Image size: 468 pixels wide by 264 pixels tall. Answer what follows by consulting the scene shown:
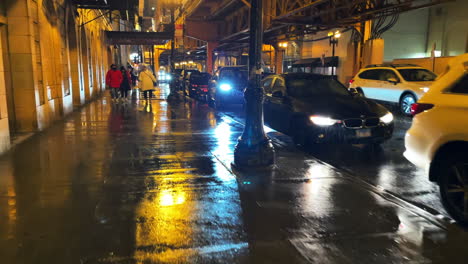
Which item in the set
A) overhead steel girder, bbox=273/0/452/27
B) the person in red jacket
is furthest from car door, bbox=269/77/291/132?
the person in red jacket

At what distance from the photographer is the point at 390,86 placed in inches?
595

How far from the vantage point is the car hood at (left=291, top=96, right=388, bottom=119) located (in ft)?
25.9

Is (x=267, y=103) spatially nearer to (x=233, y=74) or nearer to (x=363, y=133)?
(x=363, y=133)

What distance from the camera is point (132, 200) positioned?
511 centimetres

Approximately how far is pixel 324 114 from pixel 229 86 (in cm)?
839

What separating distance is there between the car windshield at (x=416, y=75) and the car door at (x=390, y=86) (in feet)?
1.15

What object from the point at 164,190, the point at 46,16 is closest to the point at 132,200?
the point at 164,190

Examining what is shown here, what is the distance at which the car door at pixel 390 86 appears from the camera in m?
14.6

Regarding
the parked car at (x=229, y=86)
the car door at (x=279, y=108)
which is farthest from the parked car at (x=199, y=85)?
the car door at (x=279, y=108)

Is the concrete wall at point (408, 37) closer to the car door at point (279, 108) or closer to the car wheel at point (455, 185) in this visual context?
the car door at point (279, 108)

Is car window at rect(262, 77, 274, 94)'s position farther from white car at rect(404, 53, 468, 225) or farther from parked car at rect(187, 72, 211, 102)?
parked car at rect(187, 72, 211, 102)

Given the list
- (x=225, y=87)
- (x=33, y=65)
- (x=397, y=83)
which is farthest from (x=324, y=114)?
(x=225, y=87)

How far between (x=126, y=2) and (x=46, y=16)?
6.43 m

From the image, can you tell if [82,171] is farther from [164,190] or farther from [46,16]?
[46,16]
